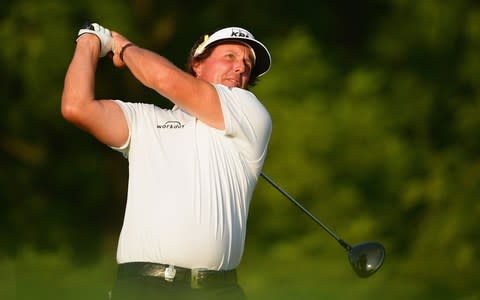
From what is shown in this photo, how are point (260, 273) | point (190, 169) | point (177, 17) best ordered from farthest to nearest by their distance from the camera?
point (177, 17), point (260, 273), point (190, 169)

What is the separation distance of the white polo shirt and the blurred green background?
4.93 m

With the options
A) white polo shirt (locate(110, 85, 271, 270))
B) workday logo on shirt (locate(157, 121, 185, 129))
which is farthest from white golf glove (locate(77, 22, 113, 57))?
workday logo on shirt (locate(157, 121, 185, 129))

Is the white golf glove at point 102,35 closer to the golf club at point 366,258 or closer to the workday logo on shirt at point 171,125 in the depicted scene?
the workday logo on shirt at point 171,125

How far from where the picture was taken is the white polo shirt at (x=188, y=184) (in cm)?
342

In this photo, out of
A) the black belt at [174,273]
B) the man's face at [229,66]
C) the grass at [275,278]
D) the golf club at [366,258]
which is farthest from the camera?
the grass at [275,278]

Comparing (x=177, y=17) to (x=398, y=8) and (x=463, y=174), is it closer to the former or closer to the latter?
(x=398, y=8)

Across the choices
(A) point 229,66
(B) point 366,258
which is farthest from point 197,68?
(B) point 366,258

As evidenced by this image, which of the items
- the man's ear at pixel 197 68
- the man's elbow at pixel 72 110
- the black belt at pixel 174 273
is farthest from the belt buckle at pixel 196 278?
the man's ear at pixel 197 68

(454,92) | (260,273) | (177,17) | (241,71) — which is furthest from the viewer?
Answer: (177,17)

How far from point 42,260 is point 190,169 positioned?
6162 mm

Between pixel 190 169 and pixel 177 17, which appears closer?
pixel 190 169

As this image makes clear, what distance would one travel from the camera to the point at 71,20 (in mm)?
8930

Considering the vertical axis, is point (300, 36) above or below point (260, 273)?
above

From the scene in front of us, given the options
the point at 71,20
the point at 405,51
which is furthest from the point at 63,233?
the point at 405,51
